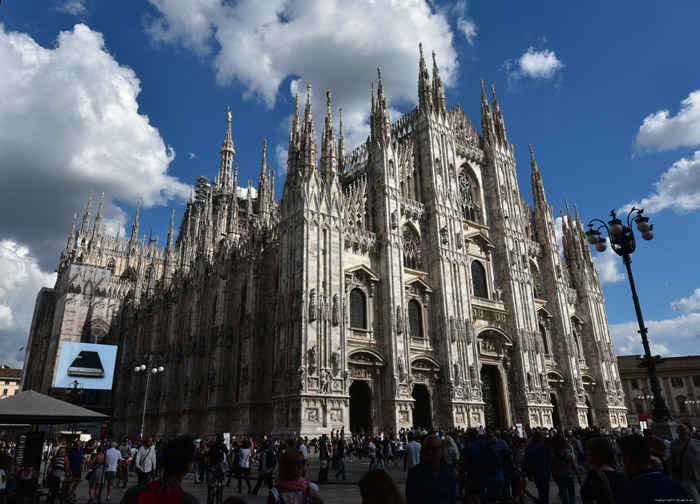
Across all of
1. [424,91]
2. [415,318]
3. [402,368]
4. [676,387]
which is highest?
[424,91]

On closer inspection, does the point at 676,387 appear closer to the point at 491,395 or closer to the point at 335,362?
the point at 491,395

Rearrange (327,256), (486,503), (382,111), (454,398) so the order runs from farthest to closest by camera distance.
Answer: (382,111), (454,398), (327,256), (486,503)

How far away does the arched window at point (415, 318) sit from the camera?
101 feet

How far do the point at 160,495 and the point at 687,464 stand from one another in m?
7.65

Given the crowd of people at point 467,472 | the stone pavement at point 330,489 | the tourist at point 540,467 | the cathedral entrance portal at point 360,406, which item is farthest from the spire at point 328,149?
the tourist at point 540,467

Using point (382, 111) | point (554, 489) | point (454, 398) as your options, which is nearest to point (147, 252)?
point (382, 111)

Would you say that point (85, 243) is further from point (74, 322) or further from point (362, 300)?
point (362, 300)

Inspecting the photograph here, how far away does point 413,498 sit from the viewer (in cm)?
484

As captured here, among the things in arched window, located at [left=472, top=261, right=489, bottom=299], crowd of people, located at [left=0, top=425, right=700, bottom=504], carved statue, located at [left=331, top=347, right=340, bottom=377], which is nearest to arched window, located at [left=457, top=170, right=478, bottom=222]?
arched window, located at [left=472, top=261, right=489, bottom=299]

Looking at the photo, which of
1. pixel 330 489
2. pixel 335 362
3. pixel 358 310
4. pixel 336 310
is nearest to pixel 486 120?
pixel 358 310

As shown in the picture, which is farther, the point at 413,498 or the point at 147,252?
the point at 147,252

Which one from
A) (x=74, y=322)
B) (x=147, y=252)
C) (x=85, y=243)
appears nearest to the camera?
(x=74, y=322)

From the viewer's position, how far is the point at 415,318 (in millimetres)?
31266

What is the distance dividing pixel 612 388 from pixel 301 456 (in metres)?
42.4
